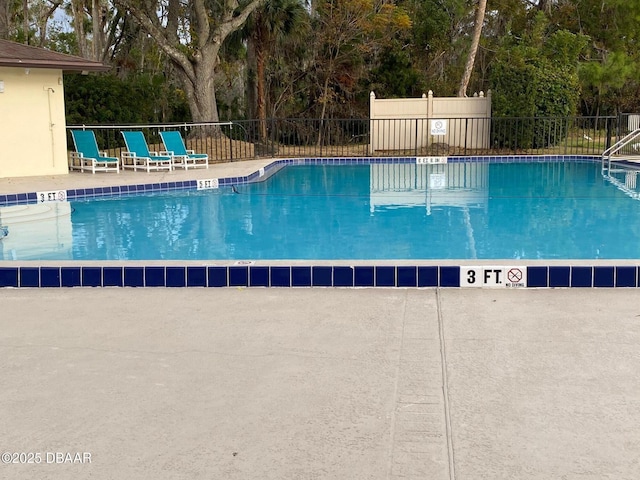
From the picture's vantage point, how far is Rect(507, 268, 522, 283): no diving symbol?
5129mm

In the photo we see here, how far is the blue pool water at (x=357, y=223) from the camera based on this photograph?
7.48 m

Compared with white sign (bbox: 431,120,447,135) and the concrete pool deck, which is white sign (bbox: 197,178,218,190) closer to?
the concrete pool deck

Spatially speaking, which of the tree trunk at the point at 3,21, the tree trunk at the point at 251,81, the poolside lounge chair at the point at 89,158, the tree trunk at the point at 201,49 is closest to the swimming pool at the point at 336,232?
the poolside lounge chair at the point at 89,158

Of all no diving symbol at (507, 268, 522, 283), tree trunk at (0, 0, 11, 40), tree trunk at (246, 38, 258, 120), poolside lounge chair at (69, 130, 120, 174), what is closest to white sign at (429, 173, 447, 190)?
poolside lounge chair at (69, 130, 120, 174)

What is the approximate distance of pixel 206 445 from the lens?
281 cm

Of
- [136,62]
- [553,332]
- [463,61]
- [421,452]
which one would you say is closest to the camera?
[421,452]

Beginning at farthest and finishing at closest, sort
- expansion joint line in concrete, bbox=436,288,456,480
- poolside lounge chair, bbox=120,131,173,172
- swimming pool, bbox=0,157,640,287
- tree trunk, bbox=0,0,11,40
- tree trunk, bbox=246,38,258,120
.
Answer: tree trunk, bbox=246,38,258,120 < tree trunk, bbox=0,0,11,40 < poolside lounge chair, bbox=120,131,173,172 < swimming pool, bbox=0,157,640,287 < expansion joint line in concrete, bbox=436,288,456,480

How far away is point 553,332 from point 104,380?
7.60 feet

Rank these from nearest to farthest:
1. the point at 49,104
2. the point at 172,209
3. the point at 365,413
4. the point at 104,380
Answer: the point at 365,413 → the point at 104,380 → the point at 172,209 → the point at 49,104

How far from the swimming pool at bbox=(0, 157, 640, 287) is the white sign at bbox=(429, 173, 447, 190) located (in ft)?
0.12

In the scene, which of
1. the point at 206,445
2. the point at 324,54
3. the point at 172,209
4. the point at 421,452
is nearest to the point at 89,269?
the point at 206,445

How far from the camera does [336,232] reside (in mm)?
8594

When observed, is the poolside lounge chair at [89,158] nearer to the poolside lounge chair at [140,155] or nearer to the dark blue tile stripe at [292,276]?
the poolside lounge chair at [140,155]

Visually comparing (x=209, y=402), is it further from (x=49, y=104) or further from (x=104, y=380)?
(x=49, y=104)
